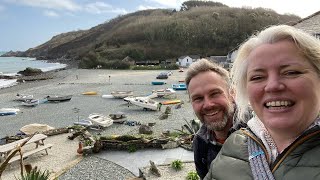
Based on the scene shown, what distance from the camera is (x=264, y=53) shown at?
199cm

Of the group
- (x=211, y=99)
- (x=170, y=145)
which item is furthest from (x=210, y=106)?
(x=170, y=145)

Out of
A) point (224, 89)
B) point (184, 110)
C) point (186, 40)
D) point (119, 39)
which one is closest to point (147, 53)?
point (186, 40)

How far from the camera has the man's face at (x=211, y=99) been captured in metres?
3.18

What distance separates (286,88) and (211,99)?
4.64 feet

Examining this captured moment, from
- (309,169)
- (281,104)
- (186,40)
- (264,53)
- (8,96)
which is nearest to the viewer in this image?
(309,169)

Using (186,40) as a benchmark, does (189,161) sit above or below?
below

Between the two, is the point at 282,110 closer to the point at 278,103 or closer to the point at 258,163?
the point at 278,103

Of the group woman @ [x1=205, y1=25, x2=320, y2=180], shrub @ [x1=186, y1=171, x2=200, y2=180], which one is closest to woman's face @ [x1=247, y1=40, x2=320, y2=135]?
woman @ [x1=205, y1=25, x2=320, y2=180]

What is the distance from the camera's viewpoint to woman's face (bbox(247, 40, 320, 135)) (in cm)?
182

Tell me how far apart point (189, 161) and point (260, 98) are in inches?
441

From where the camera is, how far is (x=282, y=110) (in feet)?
6.05

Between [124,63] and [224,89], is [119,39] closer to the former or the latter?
[124,63]

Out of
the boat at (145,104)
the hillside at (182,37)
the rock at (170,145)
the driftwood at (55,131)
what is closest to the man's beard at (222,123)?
the rock at (170,145)

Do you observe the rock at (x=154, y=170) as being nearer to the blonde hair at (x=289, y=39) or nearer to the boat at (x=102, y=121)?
the blonde hair at (x=289, y=39)
